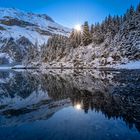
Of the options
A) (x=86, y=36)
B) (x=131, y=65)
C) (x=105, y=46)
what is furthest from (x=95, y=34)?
(x=131, y=65)

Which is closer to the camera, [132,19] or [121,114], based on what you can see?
[121,114]

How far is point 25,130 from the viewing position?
11188 millimetres

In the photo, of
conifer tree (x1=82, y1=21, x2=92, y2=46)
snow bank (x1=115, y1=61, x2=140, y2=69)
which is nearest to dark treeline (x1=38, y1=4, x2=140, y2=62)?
conifer tree (x1=82, y1=21, x2=92, y2=46)

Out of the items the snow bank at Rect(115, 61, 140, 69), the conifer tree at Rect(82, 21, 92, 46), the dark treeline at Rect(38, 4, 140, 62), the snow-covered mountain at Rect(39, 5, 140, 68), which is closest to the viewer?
the snow bank at Rect(115, 61, 140, 69)

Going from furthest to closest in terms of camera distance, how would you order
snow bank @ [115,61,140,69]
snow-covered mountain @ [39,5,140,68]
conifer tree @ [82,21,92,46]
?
conifer tree @ [82,21,92,46]
snow-covered mountain @ [39,5,140,68]
snow bank @ [115,61,140,69]

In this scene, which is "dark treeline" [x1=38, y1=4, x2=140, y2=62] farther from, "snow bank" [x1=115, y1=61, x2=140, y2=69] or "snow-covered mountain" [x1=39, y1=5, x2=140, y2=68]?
"snow bank" [x1=115, y1=61, x2=140, y2=69]

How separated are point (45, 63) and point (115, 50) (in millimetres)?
71635

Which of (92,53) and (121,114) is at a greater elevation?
(92,53)

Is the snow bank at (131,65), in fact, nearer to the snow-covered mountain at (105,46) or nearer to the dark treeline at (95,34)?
the snow-covered mountain at (105,46)

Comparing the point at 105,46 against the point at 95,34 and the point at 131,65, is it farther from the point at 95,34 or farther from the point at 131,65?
the point at 131,65

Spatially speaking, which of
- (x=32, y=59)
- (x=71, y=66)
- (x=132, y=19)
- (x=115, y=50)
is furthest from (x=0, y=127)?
(x=32, y=59)

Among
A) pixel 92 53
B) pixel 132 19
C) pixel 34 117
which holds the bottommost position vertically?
pixel 34 117

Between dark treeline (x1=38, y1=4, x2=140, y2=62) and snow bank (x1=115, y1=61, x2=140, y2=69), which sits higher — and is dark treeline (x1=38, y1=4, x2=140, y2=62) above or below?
above

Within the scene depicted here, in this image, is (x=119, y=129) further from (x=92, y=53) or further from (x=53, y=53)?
(x=53, y=53)
